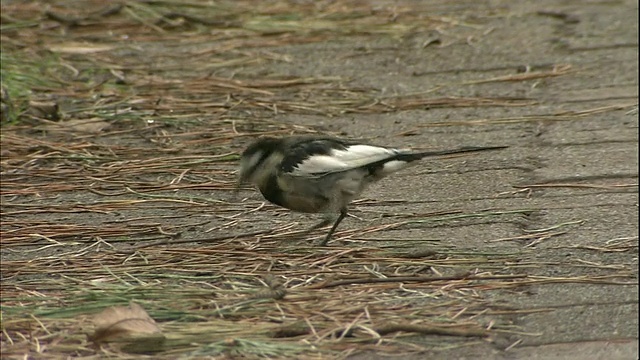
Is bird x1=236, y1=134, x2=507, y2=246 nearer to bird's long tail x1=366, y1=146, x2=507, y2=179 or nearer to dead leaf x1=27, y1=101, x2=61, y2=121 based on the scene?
bird's long tail x1=366, y1=146, x2=507, y2=179

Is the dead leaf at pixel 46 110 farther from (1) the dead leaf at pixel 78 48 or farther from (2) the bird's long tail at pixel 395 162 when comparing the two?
(2) the bird's long tail at pixel 395 162

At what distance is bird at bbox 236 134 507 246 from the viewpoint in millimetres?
4180

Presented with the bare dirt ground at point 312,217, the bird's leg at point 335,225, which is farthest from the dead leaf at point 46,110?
the bird's leg at point 335,225

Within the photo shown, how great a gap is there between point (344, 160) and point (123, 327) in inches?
47.4

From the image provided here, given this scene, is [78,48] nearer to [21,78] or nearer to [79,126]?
[21,78]

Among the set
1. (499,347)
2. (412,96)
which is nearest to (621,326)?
(499,347)

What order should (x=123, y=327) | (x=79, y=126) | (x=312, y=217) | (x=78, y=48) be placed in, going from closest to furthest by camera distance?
(x=123, y=327) < (x=312, y=217) < (x=79, y=126) < (x=78, y=48)

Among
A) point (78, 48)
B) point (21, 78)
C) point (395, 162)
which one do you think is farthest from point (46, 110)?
point (395, 162)

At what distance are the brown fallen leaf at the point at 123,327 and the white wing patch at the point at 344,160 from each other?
1.04 metres

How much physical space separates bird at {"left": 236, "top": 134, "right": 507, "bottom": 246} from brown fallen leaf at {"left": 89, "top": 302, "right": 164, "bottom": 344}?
1.03 meters

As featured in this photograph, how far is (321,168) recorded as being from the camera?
4.18m

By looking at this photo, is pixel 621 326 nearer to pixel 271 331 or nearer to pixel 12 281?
pixel 271 331

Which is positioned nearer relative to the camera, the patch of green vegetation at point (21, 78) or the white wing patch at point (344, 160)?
the white wing patch at point (344, 160)

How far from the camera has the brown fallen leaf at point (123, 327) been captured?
127 inches
